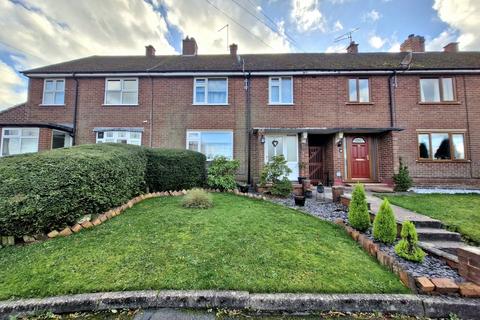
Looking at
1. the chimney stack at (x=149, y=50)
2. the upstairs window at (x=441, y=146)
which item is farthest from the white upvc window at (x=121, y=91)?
the upstairs window at (x=441, y=146)

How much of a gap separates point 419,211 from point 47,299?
8.20 m

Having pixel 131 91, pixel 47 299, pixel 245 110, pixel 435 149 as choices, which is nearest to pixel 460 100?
pixel 435 149

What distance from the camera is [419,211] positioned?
6039mm

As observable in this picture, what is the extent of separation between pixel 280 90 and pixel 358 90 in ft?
14.0

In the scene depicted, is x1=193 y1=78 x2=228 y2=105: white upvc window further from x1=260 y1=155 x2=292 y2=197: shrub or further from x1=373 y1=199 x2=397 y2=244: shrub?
x1=373 y1=199 x2=397 y2=244: shrub

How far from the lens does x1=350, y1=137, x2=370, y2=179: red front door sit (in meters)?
11.1

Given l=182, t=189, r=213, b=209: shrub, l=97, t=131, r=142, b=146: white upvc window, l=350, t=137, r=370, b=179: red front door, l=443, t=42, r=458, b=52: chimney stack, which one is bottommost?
l=182, t=189, r=213, b=209: shrub

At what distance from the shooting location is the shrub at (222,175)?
29.1 feet

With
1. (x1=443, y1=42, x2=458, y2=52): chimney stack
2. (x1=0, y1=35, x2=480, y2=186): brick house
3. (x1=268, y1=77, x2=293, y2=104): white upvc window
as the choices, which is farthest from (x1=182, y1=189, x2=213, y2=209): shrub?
(x1=443, y1=42, x2=458, y2=52): chimney stack

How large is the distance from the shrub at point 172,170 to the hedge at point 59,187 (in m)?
1.51

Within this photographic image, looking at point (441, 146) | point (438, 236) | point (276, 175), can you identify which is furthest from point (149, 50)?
point (441, 146)

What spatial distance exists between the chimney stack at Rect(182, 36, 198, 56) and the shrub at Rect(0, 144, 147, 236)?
1247cm

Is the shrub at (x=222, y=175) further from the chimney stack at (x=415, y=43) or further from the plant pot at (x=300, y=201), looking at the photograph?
the chimney stack at (x=415, y=43)

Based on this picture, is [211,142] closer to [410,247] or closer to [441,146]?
[410,247]
